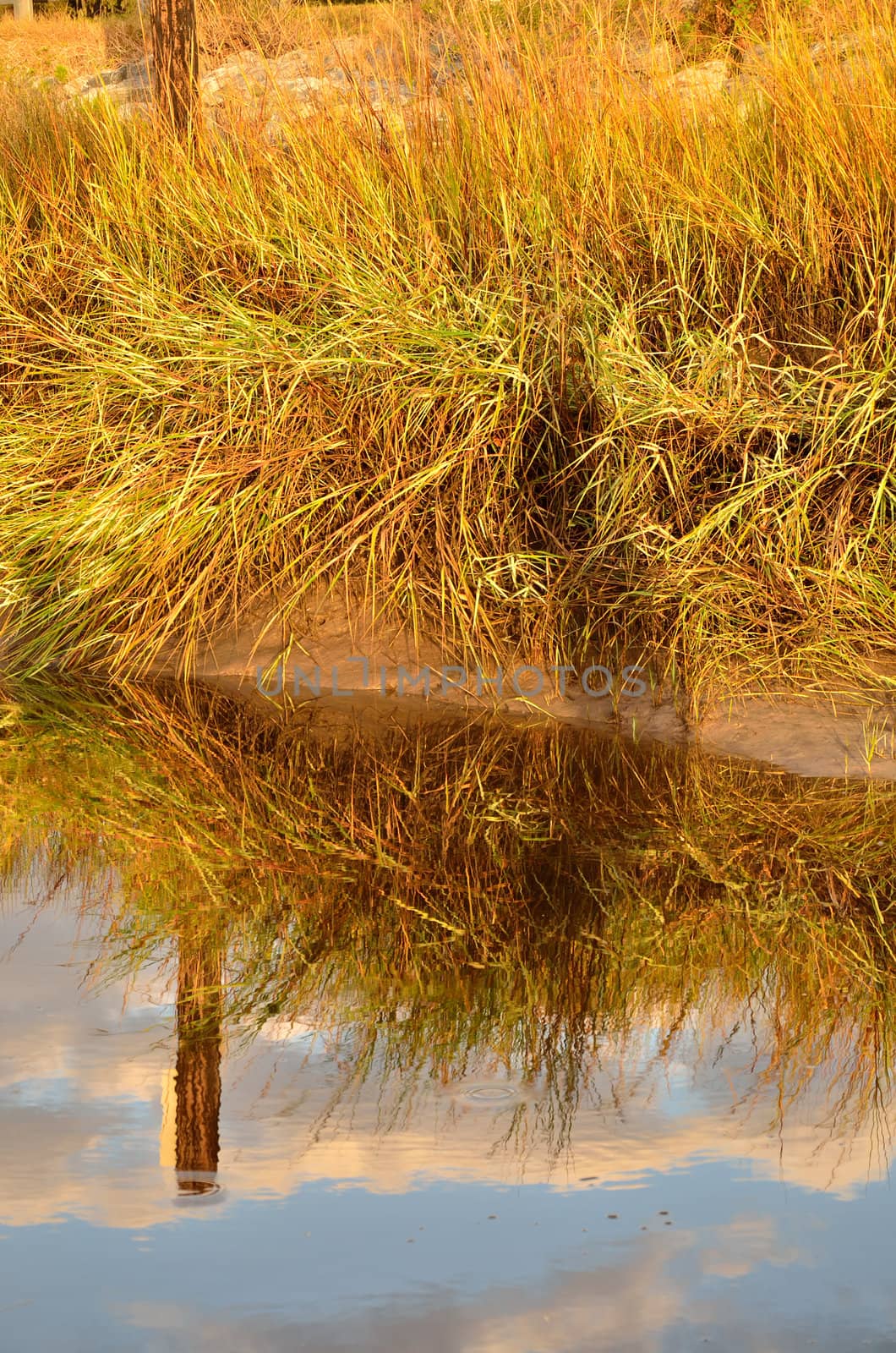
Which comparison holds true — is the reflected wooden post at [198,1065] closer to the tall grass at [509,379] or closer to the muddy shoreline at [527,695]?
the muddy shoreline at [527,695]

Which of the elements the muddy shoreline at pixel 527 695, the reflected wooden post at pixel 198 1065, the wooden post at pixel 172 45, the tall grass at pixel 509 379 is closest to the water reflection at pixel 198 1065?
the reflected wooden post at pixel 198 1065

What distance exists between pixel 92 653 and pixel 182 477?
0.83 metres

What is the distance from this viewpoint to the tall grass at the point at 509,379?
5.05 m

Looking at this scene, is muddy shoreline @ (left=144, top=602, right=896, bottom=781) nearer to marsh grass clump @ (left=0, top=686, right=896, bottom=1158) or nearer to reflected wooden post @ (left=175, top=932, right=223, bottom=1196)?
marsh grass clump @ (left=0, top=686, right=896, bottom=1158)

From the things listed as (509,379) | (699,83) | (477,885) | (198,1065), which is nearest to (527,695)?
(509,379)

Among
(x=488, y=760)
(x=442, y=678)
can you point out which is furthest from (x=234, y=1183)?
(x=442, y=678)

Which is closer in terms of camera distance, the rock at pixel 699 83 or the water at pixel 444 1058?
the water at pixel 444 1058

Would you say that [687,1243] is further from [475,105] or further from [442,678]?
[475,105]

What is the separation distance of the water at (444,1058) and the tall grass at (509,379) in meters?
0.83

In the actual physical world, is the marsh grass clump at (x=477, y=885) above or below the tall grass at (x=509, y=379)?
below

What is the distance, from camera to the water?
7.18ft

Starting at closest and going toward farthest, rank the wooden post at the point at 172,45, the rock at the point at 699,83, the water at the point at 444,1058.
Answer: the water at the point at 444,1058, the rock at the point at 699,83, the wooden post at the point at 172,45

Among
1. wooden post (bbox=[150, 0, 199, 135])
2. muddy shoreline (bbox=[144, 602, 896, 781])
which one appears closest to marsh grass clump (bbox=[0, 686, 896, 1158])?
muddy shoreline (bbox=[144, 602, 896, 781])

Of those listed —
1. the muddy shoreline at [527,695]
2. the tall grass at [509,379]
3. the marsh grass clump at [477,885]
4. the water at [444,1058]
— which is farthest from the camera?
the tall grass at [509,379]
